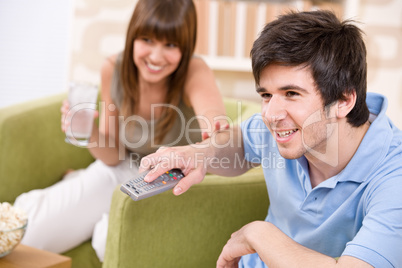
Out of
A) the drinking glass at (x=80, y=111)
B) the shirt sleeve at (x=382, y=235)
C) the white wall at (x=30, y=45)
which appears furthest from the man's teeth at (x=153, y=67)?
the white wall at (x=30, y=45)

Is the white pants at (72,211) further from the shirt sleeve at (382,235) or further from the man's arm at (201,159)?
the shirt sleeve at (382,235)

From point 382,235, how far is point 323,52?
379 millimetres

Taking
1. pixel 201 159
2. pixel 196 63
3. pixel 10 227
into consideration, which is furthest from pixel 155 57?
pixel 10 227

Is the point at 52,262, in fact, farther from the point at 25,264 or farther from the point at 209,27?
the point at 209,27

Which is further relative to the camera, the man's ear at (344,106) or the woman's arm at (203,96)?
the woman's arm at (203,96)

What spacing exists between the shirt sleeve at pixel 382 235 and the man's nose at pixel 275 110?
257mm

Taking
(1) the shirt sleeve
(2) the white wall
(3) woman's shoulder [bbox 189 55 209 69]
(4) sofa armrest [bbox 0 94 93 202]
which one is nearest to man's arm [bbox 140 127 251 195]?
(1) the shirt sleeve

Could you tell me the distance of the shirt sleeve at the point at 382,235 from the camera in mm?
846

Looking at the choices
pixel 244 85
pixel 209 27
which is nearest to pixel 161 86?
pixel 209 27

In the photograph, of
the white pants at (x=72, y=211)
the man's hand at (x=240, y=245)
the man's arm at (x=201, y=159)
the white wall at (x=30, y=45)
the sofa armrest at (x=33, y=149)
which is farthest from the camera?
the white wall at (x=30, y=45)

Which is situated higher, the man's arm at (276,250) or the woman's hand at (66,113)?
the woman's hand at (66,113)

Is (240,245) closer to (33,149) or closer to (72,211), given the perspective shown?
(72,211)

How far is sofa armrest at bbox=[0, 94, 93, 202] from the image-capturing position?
1.77m

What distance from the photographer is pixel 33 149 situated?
186 centimetres
